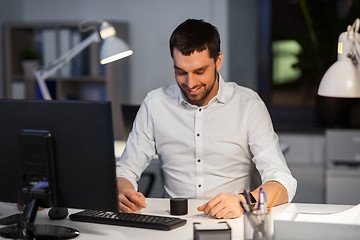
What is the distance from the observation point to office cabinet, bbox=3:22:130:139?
4.48 m

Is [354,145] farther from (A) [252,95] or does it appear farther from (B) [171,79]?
(A) [252,95]

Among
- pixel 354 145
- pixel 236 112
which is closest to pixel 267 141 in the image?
pixel 236 112

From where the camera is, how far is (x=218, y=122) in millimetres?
2338

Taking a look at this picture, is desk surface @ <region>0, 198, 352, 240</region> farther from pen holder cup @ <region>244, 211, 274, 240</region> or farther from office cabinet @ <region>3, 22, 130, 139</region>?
office cabinet @ <region>3, 22, 130, 139</region>

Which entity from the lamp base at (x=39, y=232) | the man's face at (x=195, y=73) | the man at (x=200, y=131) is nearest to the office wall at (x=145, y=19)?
the man at (x=200, y=131)

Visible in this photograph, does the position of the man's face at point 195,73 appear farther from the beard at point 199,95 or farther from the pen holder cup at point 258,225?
the pen holder cup at point 258,225

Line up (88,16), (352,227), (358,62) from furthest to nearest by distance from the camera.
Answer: (88,16) < (358,62) < (352,227)

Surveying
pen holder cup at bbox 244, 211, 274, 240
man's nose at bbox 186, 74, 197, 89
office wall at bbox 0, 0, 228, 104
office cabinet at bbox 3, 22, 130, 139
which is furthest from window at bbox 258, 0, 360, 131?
pen holder cup at bbox 244, 211, 274, 240

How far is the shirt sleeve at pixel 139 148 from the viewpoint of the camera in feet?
7.65

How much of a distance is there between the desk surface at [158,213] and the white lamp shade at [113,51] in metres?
1.29

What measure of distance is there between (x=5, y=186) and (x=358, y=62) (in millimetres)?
1127

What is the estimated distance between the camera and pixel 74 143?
164cm

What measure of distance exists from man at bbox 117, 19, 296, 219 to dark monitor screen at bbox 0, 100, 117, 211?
1.71ft

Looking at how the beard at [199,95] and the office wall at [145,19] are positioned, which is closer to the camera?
the beard at [199,95]
